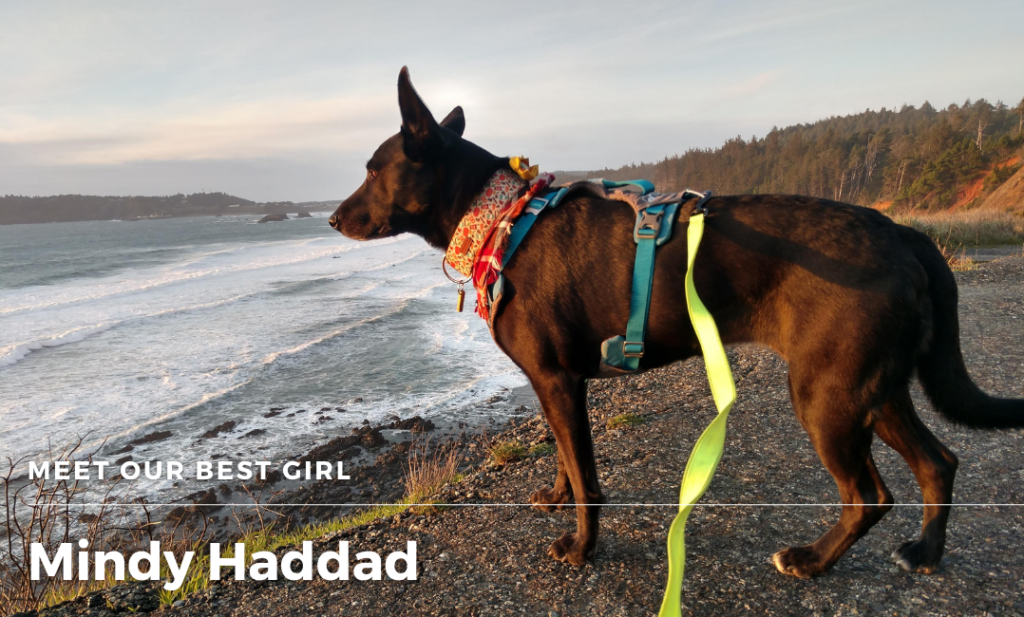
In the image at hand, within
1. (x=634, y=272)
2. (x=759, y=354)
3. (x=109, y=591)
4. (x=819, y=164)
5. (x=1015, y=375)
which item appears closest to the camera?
(x=634, y=272)

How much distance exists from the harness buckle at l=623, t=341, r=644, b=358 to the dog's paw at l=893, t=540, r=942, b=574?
1.84 meters

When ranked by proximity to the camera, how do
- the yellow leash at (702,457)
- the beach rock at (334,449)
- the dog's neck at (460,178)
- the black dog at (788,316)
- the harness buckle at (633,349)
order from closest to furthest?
the yellow leash at (702,457) → the black dog at (788,316) → the harness buckle at (633,349) → the dog's neck at (460,178) → the beach rock at (334,449)

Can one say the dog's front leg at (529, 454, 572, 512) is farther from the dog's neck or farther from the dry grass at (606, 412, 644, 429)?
the dry grass at (606, 412, 644, 429)

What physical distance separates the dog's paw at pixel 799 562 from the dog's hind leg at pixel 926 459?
58cm

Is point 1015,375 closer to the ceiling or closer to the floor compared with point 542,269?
closer to the floor

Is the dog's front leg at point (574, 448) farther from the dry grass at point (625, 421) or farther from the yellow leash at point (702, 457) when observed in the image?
the dry grass at point (625, 421)

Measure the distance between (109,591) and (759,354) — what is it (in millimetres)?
7958

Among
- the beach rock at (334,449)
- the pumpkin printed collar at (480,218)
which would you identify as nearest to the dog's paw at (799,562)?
the pumpkin printed collar at (480,218)

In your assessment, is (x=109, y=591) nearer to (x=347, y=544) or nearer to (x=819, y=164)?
(x=347, y=544)

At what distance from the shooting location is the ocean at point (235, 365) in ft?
30.3

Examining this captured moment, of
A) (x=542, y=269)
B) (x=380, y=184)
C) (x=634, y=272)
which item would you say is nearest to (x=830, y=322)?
(x=634, y=272)

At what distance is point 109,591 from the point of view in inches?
126

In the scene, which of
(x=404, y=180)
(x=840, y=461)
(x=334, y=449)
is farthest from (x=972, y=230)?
(x=404, y=180)

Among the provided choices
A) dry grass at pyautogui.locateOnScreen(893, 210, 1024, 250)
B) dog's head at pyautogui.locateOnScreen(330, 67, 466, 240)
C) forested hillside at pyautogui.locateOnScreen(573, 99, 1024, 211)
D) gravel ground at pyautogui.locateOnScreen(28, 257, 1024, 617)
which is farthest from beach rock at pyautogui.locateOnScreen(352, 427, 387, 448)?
forested hillside at pyautogui.locateOnScreen(573, 99, 1024, 211)
